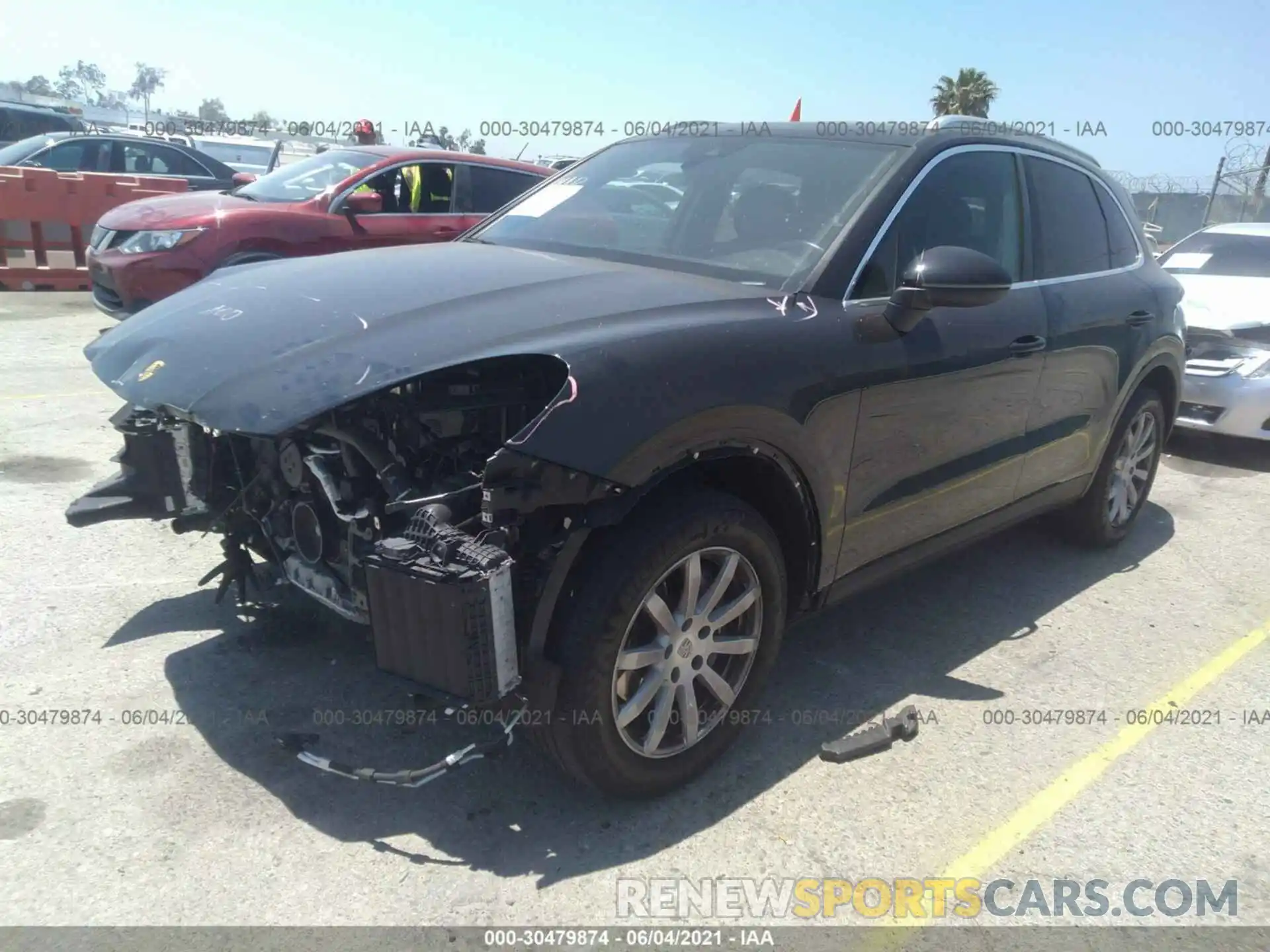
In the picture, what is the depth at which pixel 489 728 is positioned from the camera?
3.36 m

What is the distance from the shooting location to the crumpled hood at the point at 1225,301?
295 inches

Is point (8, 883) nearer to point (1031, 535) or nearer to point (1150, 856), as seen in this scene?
point (1150, 856)

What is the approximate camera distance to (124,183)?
12.6 meters

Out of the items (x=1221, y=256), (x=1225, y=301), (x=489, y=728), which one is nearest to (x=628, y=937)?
(x=489, y=728)

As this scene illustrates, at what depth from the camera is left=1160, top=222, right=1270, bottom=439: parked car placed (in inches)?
281

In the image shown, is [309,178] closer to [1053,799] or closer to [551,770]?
[551,770]

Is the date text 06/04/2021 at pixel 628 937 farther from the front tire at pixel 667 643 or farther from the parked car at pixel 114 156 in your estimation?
the parked car at pixel 114 156

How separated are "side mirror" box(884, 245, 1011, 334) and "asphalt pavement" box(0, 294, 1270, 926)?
1397 mm

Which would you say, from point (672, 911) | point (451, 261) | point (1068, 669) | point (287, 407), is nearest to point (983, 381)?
point (1068, 669)

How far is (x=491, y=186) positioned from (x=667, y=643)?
7360 millimetres

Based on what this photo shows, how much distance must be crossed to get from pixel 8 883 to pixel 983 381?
3344mm

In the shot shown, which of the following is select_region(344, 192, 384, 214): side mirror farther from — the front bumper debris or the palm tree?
the palm tree

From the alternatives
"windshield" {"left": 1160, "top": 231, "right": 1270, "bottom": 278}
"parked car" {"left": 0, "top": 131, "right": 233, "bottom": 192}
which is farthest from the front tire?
"parked car" {"left": 0, "top": 131, "right": 233, "bottom": 192}

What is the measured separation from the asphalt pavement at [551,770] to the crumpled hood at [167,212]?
4024 mm
